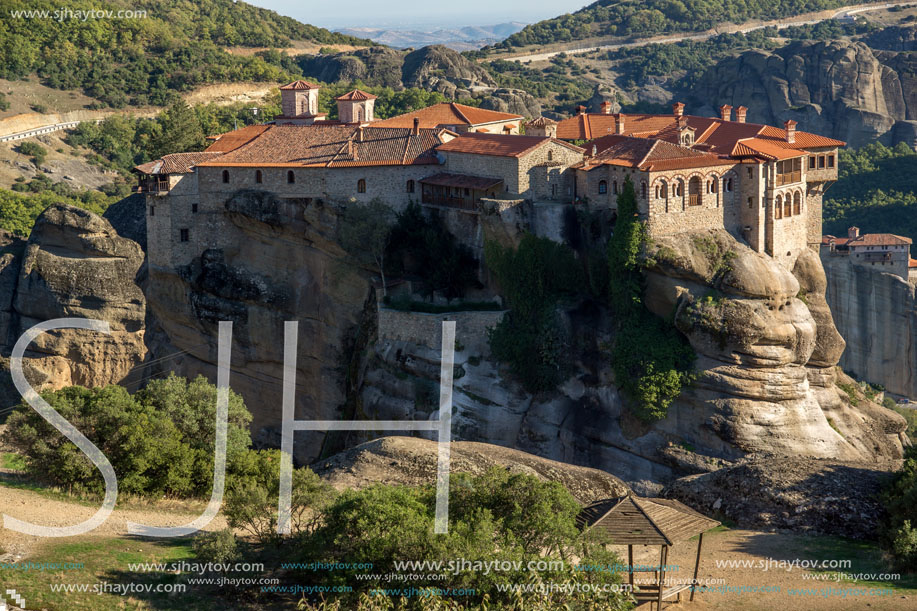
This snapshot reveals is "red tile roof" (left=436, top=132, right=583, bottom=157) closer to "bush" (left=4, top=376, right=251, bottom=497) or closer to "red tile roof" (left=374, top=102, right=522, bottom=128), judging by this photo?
"red tile roof" (left=374, top=102, right=522, bottom=128)

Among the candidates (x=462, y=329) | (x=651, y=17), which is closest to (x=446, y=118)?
(x=462, y=329)

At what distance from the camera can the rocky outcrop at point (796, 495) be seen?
29.1 metres

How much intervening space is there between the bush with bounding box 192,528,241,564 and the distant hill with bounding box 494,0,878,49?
425 feet

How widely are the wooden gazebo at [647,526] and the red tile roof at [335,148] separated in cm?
2564

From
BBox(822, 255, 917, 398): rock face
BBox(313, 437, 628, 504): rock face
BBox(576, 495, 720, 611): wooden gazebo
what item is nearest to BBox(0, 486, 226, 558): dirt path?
BBox(313, 437, 628, 504): rock face

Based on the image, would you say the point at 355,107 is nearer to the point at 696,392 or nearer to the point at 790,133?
the point at 790,133

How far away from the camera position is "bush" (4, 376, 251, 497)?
1153 inches

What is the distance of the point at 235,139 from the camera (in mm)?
51312

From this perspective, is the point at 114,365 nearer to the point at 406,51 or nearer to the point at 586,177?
the point at 586,177

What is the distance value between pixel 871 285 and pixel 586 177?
1355 inches

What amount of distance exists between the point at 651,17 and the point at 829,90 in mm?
50047

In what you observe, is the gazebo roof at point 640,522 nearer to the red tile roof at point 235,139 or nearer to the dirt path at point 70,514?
the dirt path at point 70,514

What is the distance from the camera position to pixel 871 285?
233 feet

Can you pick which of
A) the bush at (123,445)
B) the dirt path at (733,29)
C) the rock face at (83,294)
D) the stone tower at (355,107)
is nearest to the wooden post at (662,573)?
the bush at (123,445)
